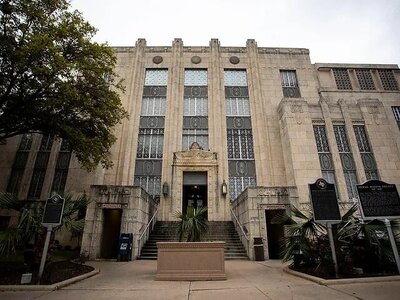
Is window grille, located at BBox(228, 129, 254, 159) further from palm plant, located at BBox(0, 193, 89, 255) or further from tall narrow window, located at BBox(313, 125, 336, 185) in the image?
palm plant, located at BBox(0, 193, 89, 255)

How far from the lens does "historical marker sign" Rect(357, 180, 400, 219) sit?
6.88 meters

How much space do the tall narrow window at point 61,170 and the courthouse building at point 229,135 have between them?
0.09 metres

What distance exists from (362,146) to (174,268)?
19021 mm

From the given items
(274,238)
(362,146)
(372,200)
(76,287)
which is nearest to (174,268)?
(76,287)

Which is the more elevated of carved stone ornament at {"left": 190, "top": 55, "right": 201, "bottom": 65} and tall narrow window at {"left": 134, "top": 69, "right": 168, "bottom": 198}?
carved stone ornament at {"left": 190, "top": 55, "right": 201, "bottom": 65}

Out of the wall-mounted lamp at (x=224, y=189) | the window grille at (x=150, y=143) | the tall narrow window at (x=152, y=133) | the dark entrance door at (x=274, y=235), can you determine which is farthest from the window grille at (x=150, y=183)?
the dark entrance door at (x=274, y=235)

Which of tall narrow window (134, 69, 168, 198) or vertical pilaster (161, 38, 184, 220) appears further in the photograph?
tall narrow window (134, 69, 168, 198)

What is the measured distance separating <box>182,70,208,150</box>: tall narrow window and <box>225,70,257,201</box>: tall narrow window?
7.05 feet

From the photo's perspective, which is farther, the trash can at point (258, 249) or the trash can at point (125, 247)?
the trash can at point (258, 249)

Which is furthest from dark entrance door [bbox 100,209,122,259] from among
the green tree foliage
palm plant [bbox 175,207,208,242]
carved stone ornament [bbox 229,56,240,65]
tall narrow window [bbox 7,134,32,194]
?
carved stone ornament [bbox 229,56,240,65]

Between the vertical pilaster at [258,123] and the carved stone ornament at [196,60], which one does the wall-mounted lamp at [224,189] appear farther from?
the carved stone ornament at [196,60]

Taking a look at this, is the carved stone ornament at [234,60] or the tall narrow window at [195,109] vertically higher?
the carved stone ornament at [234,60]

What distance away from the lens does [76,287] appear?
635 centimetres

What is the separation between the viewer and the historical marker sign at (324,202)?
7113mm
